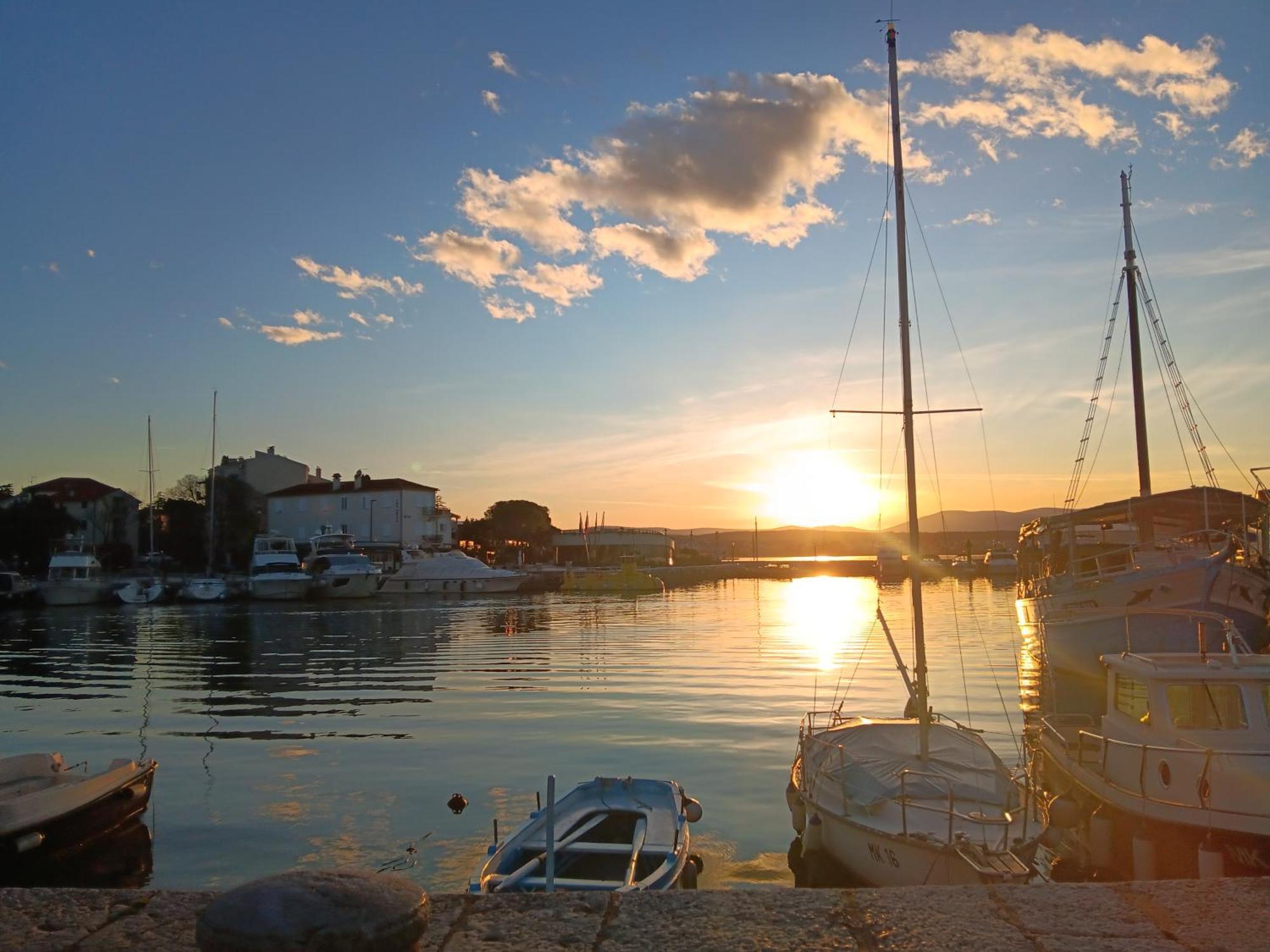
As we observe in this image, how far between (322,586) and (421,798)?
72406 mm

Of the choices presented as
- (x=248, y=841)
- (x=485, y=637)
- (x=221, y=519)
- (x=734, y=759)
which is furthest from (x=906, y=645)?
(x=221, y=519)

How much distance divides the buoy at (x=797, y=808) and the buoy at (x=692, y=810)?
1.45 metres

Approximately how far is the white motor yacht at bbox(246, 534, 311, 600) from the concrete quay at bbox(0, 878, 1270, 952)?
8235 cm

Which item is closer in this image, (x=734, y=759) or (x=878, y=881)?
(x=878, y=881)

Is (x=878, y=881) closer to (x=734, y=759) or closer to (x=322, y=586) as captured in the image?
(x=734, y=759)

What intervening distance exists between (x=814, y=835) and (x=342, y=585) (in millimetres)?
79059

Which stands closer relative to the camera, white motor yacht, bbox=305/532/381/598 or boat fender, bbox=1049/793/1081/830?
boat fender, bbox=1049/793/1081/830

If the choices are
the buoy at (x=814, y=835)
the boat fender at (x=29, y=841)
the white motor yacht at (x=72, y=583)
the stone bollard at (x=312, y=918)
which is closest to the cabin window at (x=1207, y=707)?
the buoy at (x=814, y=835)

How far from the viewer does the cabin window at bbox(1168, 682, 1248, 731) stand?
12391 millimetres

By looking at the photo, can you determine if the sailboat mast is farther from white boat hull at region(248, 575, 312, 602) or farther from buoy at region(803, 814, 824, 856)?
white boat hull at region(248, 575, 312, 602)

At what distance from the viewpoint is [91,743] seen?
2314 cm

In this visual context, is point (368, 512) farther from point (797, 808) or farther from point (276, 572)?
point (797, 808)

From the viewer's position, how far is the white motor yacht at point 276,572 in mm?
82812

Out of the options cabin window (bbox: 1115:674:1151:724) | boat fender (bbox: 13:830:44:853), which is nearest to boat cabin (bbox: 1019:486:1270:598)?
cabin window (bbox: 1115:674:1151:724)
